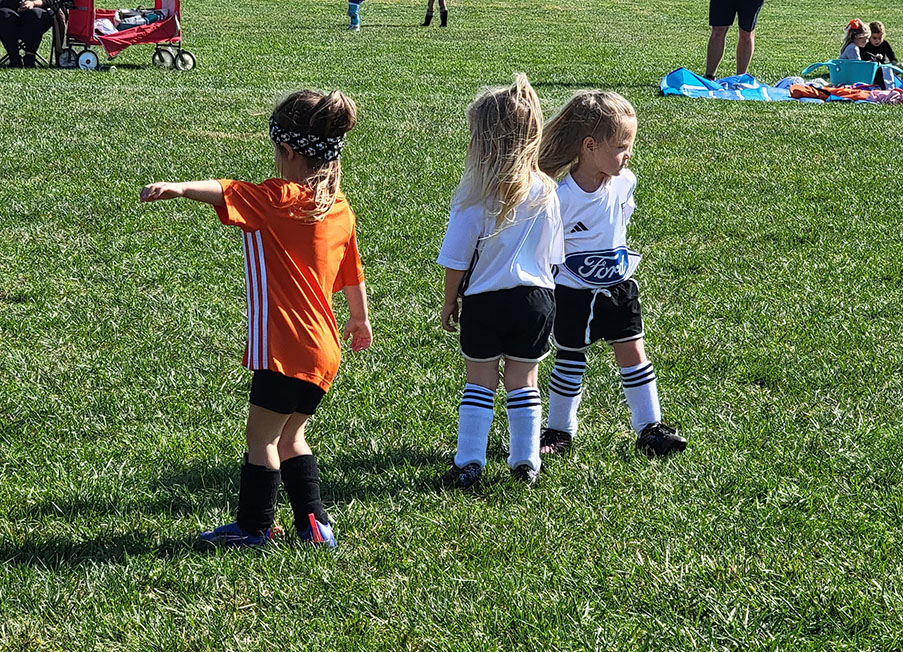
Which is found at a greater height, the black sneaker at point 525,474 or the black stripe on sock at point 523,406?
the black stripe on sock at point 523,406

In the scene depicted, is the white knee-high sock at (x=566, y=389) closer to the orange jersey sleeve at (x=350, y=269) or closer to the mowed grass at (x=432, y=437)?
the mowed grass at (x=432, y=437)

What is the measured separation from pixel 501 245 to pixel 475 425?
66 cm

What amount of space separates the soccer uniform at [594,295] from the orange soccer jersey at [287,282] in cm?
107

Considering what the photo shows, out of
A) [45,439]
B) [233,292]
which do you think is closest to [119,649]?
[45,439]

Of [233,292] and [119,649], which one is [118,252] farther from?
[119,649]

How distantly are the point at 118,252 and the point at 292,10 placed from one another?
62.0 ft

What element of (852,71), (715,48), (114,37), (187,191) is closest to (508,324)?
(187,191)

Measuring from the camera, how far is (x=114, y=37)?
14016 mm

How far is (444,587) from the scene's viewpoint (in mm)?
3150

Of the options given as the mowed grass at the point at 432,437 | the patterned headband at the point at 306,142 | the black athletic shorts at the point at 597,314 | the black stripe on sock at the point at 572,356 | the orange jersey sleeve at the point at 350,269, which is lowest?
the mowed grass at the point at 432,437

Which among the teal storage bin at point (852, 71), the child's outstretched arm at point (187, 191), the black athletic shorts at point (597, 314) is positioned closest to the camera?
the child's outstretched arm at point (187, 191)

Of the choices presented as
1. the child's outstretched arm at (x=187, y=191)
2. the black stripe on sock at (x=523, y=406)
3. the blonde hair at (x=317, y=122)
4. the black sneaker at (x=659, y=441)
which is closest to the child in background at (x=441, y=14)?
the black sneaker at (x=659, y=441)

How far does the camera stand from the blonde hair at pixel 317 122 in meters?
3.07

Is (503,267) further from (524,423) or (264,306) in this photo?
(264,306)
